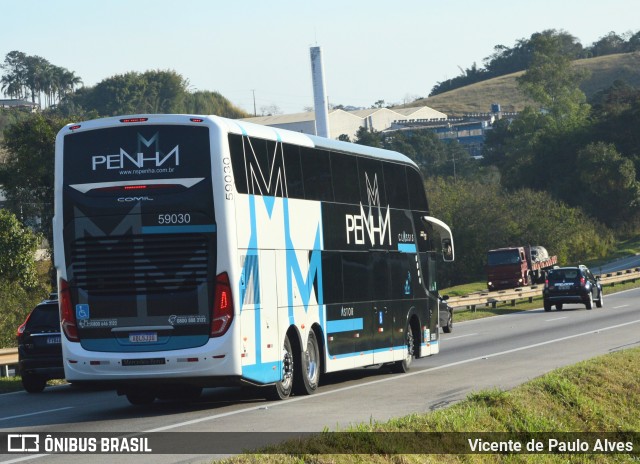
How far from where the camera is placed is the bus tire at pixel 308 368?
18344mm

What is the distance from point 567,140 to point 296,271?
94401mm

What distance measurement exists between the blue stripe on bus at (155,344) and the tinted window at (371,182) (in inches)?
232

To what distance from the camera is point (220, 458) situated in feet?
38.1

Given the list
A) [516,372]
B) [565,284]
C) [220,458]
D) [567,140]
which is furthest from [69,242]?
[567,140]

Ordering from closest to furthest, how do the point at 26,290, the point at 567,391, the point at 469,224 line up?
the point at 567,391 < the point at 26,290 < the point at 469,224

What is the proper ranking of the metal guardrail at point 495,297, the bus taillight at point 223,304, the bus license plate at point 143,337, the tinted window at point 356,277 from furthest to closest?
the metal guardrail at point 495,297
the tinted window at point 356,277
the bus license plate at point 143,337
the bus taillight at point 223,304

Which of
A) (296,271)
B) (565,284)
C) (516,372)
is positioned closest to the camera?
(296,271)

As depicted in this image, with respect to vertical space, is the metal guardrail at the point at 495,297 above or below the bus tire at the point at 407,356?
above

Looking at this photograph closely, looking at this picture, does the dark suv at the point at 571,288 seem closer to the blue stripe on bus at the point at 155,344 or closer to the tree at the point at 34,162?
the tree at the point at 34,162

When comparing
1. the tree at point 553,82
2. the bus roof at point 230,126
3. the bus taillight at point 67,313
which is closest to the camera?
the bus roof at point 230,126

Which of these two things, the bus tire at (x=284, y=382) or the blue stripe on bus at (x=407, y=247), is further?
the blue stripe on bus at (x=407, y=247)

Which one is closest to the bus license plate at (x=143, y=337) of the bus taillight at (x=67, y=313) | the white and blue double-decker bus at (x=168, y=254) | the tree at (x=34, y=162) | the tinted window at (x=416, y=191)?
the white and blue double-decker bus at (x=168, y=254)

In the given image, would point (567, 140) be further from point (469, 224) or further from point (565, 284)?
point (565, 284)

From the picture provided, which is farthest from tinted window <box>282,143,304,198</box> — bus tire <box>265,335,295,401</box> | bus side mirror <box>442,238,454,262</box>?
bus side mirror <box>442,238,454,262</box>
